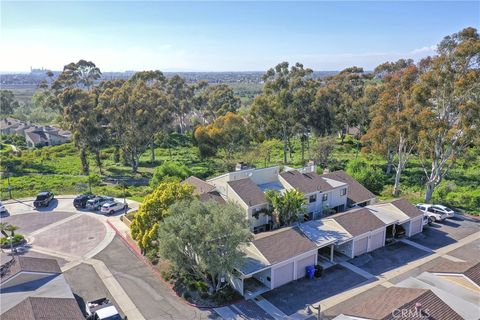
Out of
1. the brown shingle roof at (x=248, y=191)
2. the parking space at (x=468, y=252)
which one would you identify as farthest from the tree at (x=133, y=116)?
the parking space at (x=468, y=252)

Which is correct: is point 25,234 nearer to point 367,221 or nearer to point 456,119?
point 367,221

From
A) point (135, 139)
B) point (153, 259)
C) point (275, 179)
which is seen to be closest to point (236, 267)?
point (153, 259)

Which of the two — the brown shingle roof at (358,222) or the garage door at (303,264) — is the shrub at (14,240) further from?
the brown shingle roof at (358,222)

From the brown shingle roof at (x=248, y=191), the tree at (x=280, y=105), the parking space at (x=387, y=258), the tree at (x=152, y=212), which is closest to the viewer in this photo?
the tree at (x=152, y=212)

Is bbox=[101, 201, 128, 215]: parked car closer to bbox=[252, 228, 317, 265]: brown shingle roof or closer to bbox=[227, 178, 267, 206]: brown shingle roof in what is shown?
bbox=[227, 178, 267, 206]: brown shingle roof

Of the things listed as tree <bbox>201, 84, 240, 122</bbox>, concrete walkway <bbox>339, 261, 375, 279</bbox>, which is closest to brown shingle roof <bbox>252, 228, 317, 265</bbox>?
concrete walkway <bbox>339, 261, 375, 279</bbox>
